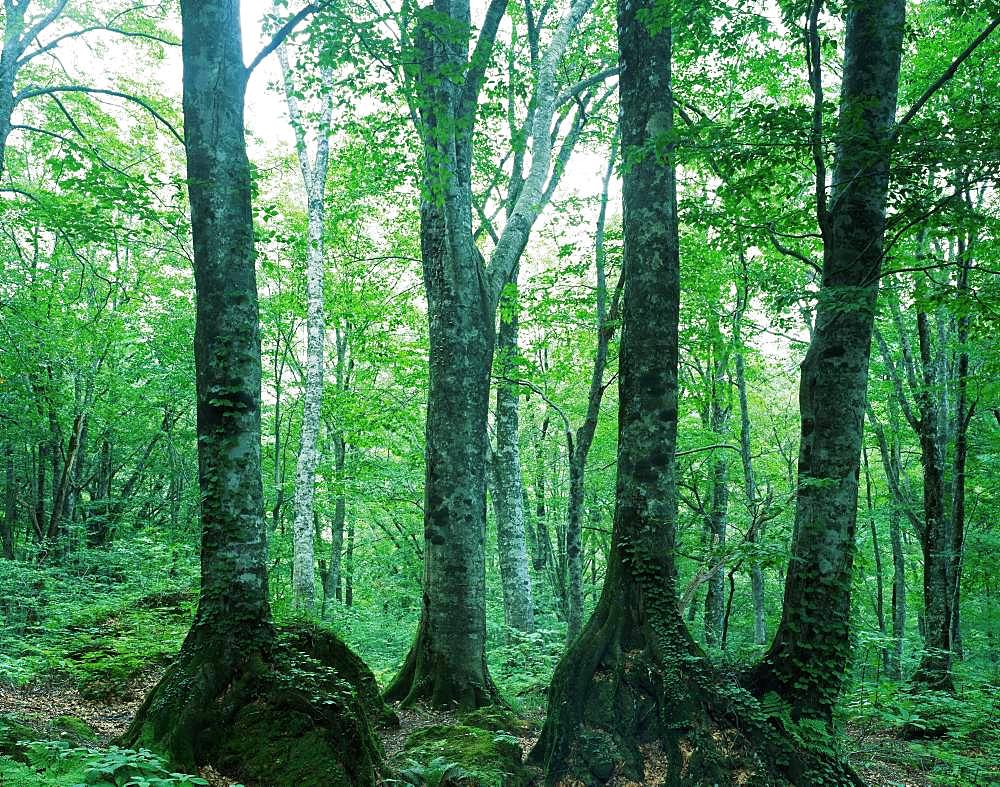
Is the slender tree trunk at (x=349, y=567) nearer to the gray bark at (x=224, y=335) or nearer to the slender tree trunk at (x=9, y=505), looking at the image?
the slender tree trunk at (x=9, y=505)

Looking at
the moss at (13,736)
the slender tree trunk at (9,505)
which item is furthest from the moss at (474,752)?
the slender tree trunk at (9,505)

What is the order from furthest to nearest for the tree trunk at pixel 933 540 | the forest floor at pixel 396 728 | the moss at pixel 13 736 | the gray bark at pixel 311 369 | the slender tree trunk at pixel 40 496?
the slender tree trunk at pixel 40 496, the gray bark at pixel 311 369, the tree trunk at pixel 933 540, the forest floor at pixel 396 728, the moss at pixel 13 736

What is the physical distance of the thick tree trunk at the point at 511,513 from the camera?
1232 centimetres

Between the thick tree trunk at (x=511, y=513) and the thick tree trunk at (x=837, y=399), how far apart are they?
22.0ft

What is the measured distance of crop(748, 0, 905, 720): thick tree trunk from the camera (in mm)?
5324

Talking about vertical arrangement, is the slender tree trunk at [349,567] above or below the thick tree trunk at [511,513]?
below

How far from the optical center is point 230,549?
4.80 meters

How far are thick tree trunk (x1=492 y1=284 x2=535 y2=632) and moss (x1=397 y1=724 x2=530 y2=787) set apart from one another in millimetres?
6252

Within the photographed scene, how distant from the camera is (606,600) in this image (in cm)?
552

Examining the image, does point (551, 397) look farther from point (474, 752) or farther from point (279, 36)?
point (279, 36)

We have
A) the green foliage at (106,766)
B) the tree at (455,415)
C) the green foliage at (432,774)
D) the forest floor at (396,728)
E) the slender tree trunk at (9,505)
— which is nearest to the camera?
the green foliage at (106,766)

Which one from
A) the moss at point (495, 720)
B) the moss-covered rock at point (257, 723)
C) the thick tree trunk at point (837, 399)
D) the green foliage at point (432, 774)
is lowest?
the moss at point (495, 720)

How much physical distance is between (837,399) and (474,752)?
4.18 m

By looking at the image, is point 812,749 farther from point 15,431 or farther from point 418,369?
point 15,431
